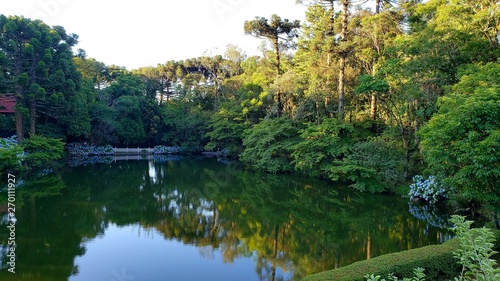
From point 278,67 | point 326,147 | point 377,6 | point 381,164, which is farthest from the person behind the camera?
point 278,67

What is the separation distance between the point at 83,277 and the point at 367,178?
10.6 m

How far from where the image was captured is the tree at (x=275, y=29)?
1978 cm

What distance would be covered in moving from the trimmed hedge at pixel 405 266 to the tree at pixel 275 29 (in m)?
15.5

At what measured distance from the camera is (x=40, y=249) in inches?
251

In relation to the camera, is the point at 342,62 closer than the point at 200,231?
No

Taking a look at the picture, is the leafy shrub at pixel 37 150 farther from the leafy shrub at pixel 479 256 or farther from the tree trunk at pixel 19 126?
the leafy shrub at pixel 479 256

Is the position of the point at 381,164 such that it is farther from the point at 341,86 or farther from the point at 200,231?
the point at 200,231

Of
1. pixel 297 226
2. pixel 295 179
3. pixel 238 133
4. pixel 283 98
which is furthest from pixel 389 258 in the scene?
pixel 238 133

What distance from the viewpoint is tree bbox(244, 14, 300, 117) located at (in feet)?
64.9

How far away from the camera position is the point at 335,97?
17.7 metres

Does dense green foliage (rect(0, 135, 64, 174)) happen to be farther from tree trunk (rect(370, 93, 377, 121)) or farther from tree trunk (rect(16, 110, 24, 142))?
tree trunk (rect(370, 93, 377, 121))

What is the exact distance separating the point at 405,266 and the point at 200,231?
496 centimetres


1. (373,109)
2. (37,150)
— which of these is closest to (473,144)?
(373,109)

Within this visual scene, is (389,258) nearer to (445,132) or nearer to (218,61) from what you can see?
(445,132)
